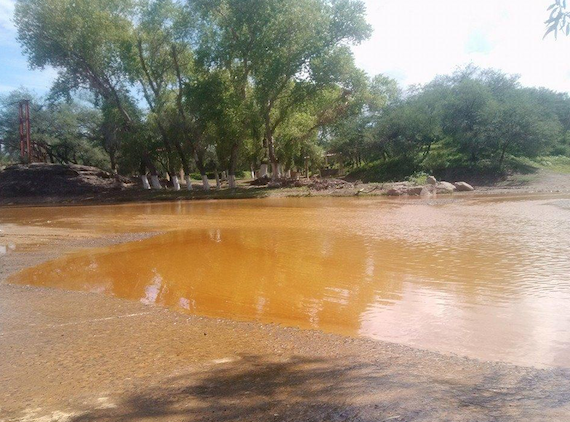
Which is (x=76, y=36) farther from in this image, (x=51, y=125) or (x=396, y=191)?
(x=396, y=191)

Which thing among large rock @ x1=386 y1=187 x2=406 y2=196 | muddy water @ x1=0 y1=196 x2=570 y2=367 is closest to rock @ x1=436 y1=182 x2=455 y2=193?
large rock @ x1=386 y1=187 x2=406 y2=196

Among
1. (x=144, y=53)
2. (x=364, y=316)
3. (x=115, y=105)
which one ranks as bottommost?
(x=364, y=316)

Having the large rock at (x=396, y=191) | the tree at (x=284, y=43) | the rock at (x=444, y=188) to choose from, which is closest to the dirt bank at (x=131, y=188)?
the large rock at (x=396, y=191)

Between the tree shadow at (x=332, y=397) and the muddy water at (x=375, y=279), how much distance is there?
42.1 inches

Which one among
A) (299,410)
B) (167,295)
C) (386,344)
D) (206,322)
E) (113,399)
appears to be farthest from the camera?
(167,295)

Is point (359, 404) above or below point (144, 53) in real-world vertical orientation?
below

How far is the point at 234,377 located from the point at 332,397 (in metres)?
0.90

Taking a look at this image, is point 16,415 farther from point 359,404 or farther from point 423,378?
point 423,378

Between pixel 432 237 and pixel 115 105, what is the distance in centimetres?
2766

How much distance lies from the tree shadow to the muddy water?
1.07m

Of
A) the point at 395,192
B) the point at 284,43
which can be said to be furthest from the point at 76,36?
the point at 395,192

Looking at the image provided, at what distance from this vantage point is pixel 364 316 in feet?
18.7

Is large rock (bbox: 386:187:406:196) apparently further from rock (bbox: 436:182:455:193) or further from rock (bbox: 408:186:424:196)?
rock (bbox: 436:182:455:193)

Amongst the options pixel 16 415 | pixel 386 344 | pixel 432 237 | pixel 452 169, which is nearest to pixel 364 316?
pixel 386 344
